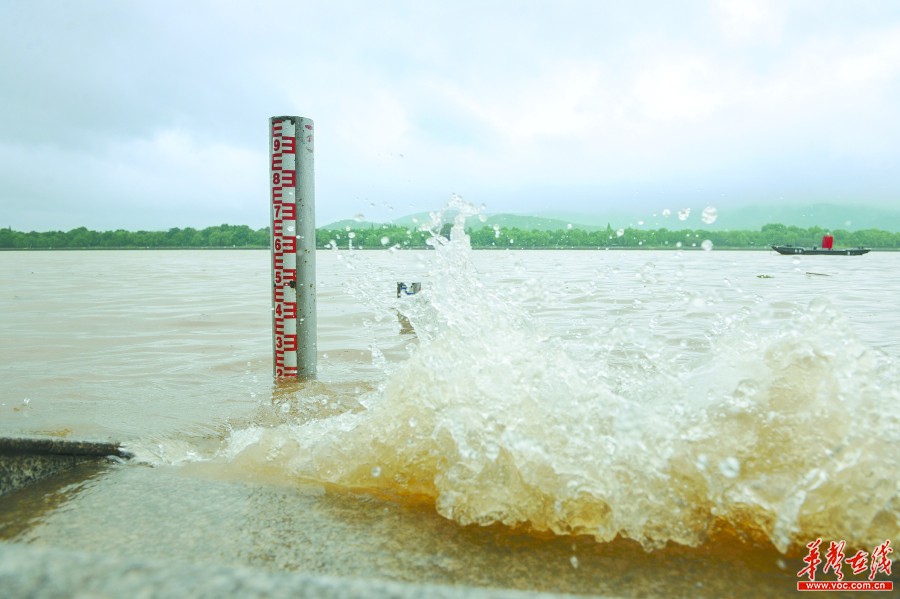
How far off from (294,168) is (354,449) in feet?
9.65

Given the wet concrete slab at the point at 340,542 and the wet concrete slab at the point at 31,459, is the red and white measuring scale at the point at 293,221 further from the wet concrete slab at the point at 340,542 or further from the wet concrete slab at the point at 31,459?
the wet concrete slab at the point at 340,542

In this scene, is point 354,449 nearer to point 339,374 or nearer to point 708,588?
point 708,588

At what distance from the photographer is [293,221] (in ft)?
17.3

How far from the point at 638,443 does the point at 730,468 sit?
13.4 inches

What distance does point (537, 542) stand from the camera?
2.28m

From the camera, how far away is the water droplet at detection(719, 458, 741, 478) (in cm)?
250

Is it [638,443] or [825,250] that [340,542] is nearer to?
[638,443]

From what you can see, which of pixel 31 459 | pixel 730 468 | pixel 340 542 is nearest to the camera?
Answer: pixel 340 542

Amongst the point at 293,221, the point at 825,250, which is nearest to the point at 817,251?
the point at 825,250

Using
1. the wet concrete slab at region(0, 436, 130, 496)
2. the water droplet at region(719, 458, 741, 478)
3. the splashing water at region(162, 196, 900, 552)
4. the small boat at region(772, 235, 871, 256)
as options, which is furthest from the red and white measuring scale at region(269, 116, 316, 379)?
the small boat at region(772, 235, 871, 256)

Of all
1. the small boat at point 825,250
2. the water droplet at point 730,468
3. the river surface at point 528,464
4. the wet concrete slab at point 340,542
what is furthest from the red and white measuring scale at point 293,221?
the small boat at point 825,250

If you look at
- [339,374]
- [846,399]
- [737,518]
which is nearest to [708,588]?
[737,518]

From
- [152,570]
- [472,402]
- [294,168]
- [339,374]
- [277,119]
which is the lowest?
[339,374]

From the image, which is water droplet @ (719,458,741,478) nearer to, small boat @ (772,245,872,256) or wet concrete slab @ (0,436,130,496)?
wet concrete slab @ (0,436,130,496)
